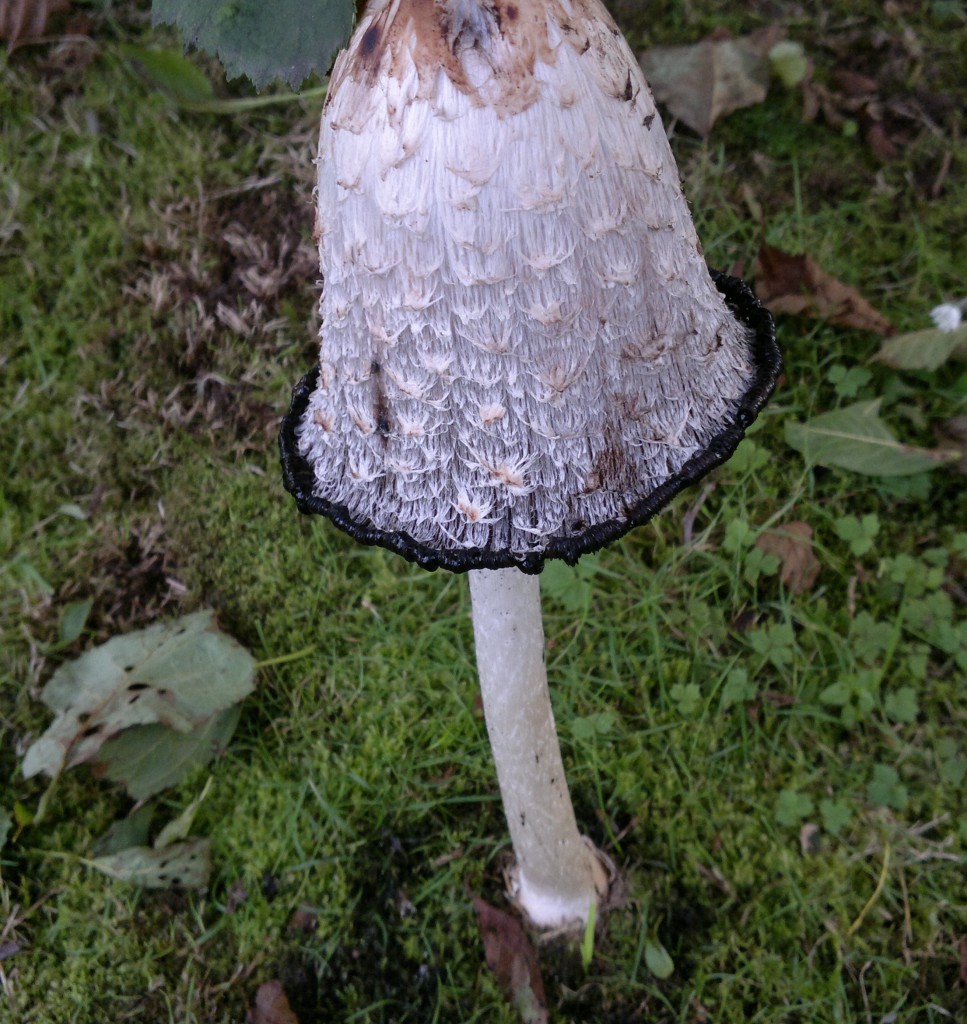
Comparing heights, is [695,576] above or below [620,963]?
above

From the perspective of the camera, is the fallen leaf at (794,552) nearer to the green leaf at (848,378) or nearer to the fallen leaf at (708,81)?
the green leaf at (848,378)

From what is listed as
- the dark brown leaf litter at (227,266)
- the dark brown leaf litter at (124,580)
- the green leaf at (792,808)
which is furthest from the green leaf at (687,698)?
the dark brown leaf litter at (227,266)

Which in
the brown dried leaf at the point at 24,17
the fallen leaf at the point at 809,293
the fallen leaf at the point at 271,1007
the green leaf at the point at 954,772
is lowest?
the fallen leaf at the point at 271,1007

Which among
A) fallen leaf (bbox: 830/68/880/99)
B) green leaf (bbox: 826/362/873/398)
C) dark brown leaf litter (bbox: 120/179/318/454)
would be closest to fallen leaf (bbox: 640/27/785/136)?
fallen leaf (bbox: 830/68/880/99)

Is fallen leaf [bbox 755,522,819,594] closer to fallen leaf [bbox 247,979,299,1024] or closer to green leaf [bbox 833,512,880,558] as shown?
green leaf [bbox 833,512,880,558]

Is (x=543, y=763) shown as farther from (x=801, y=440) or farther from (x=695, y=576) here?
(x=801, y=440)

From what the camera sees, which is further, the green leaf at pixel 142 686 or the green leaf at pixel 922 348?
the green leaf at pixel 922 348

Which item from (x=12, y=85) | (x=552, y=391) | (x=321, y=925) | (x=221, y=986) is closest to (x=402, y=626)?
(x=321, y=925)
